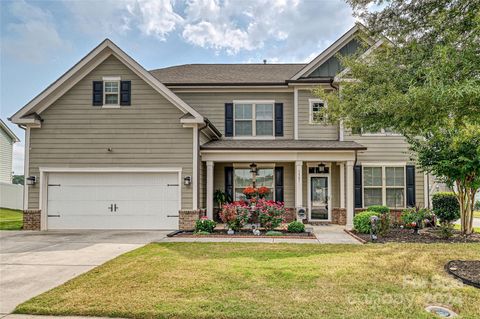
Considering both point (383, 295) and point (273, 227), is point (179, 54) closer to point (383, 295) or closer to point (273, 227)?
point (273, 227)

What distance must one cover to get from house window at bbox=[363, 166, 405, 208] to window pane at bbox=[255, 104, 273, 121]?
15.5ft

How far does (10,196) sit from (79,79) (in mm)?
15047

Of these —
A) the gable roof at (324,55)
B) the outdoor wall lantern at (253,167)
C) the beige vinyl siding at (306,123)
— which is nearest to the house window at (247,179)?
the outdoor wall lantern at (253,167)

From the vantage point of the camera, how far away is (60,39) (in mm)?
15094

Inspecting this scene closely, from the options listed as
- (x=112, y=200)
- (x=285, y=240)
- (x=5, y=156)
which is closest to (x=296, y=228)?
(x=285, y=240)

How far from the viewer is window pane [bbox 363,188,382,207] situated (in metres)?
14.8

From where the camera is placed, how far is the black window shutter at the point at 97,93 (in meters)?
12.8

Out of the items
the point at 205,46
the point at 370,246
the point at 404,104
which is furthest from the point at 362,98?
the point at 205,46

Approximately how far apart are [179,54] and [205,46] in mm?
1785

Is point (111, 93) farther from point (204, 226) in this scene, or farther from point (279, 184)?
point (279, 184)

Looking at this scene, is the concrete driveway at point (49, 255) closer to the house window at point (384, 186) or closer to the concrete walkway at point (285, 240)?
the concrete walkway at point (285, 240)

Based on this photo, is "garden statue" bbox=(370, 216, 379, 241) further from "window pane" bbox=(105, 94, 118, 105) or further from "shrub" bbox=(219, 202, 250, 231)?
"window pane" bbox=(105, 94, 118, 105)

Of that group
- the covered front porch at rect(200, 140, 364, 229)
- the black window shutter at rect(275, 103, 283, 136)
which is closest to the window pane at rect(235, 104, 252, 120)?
the black window shutter at rect(275, 103, 283, 136)

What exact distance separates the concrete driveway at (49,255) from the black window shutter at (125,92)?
4.70 m
